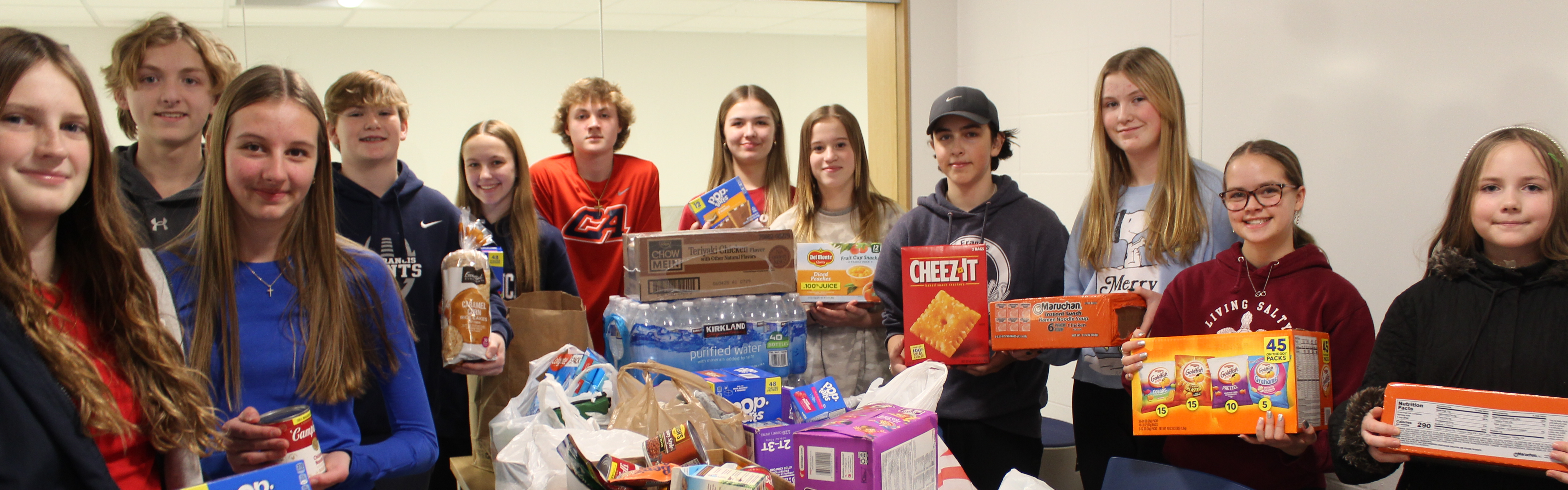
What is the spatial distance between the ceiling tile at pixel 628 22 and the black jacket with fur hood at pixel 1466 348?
150 inches

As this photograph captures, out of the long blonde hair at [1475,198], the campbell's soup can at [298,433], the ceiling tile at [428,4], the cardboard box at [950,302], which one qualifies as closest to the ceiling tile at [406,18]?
the ceiling tile at [428,4]

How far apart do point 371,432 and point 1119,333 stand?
186 centimetres

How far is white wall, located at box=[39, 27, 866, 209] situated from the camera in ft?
13.9

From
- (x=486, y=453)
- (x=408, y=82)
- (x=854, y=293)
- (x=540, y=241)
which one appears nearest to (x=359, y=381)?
(x=486, y=453)

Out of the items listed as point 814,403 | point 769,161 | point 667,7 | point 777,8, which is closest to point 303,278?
point 814,403

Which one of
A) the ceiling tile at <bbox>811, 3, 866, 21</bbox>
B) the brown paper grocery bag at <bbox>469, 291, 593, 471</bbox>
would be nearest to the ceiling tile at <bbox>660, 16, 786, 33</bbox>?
the ceiling tile at <bbox>811, 3, 866, 21</bbox>

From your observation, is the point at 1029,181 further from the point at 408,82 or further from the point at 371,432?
the point at 371,432

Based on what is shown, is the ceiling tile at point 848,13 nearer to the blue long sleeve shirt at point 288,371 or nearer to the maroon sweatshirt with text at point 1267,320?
the maroon sweatshirt with text at point 1267,320

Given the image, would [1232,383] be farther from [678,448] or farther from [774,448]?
[678,448]

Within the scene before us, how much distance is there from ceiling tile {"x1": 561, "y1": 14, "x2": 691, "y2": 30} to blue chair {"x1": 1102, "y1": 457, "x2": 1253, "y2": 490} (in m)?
3.49

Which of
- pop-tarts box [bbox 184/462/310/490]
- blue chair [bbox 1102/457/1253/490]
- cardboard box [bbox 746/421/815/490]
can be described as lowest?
blue chair [bbox 1102/457/1253/490]

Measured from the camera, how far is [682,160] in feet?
16.3

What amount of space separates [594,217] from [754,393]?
175cm

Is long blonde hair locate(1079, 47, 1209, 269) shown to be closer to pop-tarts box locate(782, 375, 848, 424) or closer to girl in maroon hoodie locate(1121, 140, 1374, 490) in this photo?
girl in maroon hoodie locate(1121, 140, 1374, 490)
